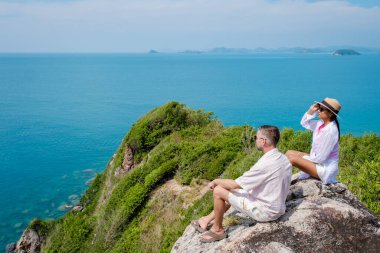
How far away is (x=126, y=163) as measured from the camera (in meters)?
24.5

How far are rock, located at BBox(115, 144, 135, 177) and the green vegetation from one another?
3366mm

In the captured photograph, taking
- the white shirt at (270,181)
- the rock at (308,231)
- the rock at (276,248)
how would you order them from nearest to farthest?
the rock at (276,248) → the rock at (308,231) → the white shirt at (270,181)

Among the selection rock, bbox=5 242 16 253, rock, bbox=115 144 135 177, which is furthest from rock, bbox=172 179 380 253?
rock, bbox=5 242 16 253

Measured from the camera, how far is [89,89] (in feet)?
401

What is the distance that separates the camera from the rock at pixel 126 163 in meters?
24.3

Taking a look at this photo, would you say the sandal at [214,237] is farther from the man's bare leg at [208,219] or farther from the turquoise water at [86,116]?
the turquoise water at [86,116]

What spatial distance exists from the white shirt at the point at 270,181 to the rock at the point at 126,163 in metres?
17.6

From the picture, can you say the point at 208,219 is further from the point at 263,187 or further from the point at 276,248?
the point at 276,248

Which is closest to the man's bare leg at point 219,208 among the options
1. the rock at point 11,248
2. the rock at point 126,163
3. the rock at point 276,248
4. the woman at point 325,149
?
the rock at point 276,248

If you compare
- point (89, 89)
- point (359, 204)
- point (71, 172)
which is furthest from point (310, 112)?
point (89, 89)

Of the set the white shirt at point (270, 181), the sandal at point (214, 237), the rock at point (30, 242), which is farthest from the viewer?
the rock at point (30, 242)

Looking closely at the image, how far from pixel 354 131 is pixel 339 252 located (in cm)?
6735

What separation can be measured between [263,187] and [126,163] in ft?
59.7

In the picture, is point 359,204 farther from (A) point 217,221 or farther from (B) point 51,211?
(B) point 51,211
